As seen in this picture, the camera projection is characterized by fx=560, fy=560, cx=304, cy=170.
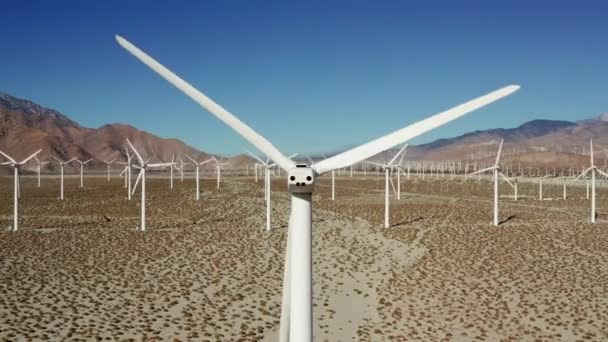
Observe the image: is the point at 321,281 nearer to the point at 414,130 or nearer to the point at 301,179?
the point at 414,130

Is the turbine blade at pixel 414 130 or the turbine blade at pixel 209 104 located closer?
the turbine blade at pixel 414 130

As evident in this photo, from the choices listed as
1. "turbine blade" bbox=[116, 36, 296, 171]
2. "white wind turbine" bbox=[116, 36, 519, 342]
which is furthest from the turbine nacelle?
"turbine blade" bbox=[116, 36, 296, 171]

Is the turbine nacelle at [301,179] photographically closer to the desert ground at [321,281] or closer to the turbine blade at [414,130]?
the turbine blade at [414,130]

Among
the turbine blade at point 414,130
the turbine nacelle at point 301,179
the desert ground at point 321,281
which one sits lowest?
the desert ground at point 321,281

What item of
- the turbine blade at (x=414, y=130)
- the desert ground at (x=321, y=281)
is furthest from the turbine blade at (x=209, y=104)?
the desert ground at (x=321, y=281)

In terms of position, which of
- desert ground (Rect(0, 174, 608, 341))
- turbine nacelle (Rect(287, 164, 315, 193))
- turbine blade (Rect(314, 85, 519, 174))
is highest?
turbine blade (Rect(314, 85, 519, 174))

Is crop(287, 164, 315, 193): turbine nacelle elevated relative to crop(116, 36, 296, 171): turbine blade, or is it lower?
lower

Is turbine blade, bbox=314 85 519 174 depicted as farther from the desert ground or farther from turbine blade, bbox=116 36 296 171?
the desert ground
